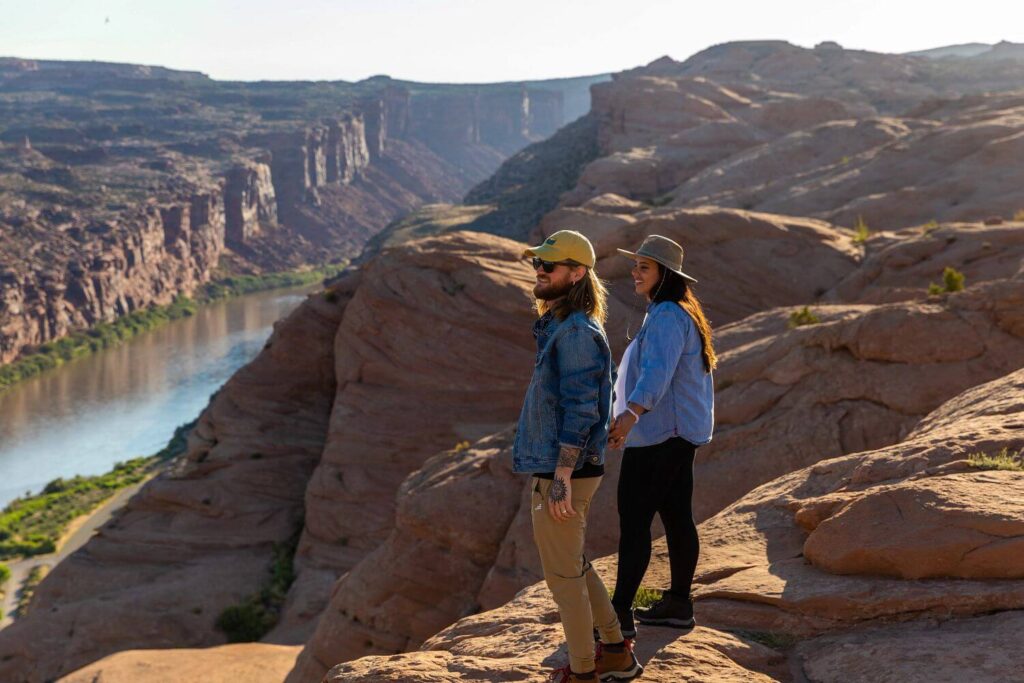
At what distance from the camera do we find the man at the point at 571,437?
5344 mm

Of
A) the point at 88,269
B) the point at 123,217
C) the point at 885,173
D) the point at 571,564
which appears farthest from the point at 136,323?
the point at 571,564

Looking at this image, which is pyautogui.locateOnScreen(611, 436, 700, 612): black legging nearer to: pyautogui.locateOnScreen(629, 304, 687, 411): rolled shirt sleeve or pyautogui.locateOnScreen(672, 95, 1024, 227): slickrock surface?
pyautogui.locateOnScreen(629, 304, 687, 411): rolled shirt sleeve

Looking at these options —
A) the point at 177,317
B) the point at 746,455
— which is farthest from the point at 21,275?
the point at 746,455

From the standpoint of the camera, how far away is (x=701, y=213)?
78.0 ft

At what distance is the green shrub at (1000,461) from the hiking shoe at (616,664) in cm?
305

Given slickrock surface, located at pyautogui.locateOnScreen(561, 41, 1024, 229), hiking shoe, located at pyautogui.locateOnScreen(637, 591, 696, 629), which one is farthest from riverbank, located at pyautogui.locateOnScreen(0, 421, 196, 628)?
hiking shoe, located at pyautogui.locateOnScreen(637, 591, 696, 629)

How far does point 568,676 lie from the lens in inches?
221

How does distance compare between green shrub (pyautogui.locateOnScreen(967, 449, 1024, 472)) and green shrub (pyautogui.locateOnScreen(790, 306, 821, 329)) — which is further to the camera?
green shrub (pyautogui.locateOnScreen(790, 306, 821, 329))

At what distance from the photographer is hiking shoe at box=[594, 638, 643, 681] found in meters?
5.63

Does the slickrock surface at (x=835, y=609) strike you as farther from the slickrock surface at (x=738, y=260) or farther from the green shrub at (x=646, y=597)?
the slickrock surface at (x=738, y=260)

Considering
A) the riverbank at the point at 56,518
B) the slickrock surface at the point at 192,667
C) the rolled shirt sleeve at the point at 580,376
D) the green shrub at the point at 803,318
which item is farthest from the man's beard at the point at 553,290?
the riverbank at the point at 56,518

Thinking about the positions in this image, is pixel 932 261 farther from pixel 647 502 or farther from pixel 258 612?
pixel 258 612

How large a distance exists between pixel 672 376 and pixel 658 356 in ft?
0.52

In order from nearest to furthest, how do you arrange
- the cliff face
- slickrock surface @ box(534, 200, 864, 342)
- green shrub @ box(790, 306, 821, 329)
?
green shrub @ box(790, 306, 821, 329) < slickrock surface @ box(534, 200, 864, 342) < the cliff face
